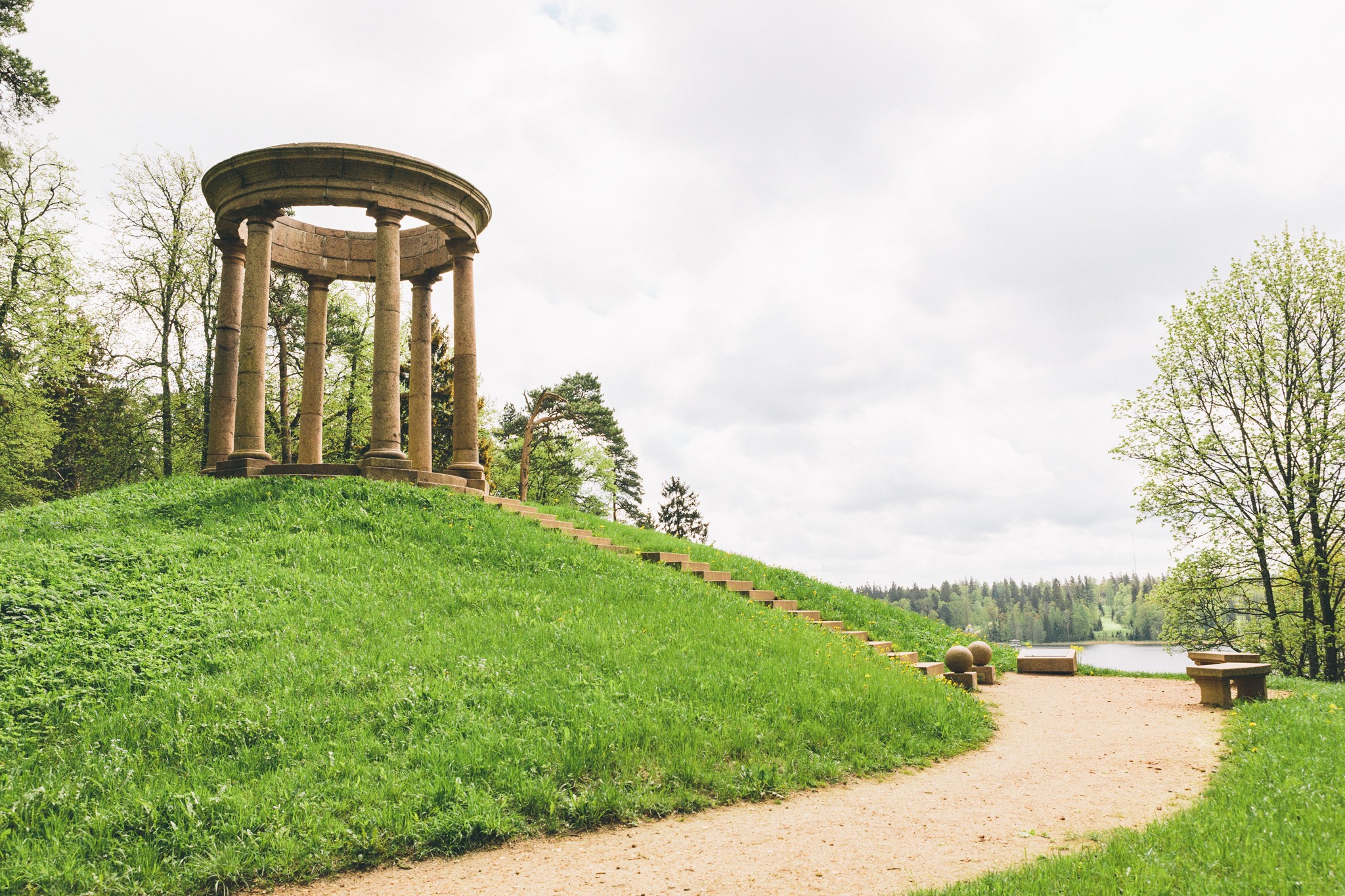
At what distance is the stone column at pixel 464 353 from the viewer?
1973 centimetres

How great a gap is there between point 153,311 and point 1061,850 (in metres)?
34.0

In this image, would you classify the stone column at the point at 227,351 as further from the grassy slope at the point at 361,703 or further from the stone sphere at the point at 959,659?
the stone sphere at the point at 959,659

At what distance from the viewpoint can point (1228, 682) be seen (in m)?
11.9

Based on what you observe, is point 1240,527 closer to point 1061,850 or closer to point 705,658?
point 705,658

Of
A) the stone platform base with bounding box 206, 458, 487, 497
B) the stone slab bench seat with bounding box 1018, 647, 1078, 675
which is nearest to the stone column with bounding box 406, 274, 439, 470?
the stone platform base with bounding box 206, 458, 487, 497

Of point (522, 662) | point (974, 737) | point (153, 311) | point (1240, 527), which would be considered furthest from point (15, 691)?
point (1240, 527)

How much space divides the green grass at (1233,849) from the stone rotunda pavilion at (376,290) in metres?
15.3

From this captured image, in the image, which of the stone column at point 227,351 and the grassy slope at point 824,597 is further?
the stone column at point 227,351

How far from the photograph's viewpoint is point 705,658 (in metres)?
9.91

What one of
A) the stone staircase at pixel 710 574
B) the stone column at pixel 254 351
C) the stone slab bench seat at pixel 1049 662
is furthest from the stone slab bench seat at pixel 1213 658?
the stone column at pixel 254 351

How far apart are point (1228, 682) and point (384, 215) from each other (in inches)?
741

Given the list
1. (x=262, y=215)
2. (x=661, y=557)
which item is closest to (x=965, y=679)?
(x=661, y=557)

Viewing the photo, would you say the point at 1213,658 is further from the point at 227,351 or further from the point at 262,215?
the point at 227,351

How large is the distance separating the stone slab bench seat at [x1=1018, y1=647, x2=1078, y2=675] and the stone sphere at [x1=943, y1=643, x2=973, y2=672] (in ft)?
13.9
